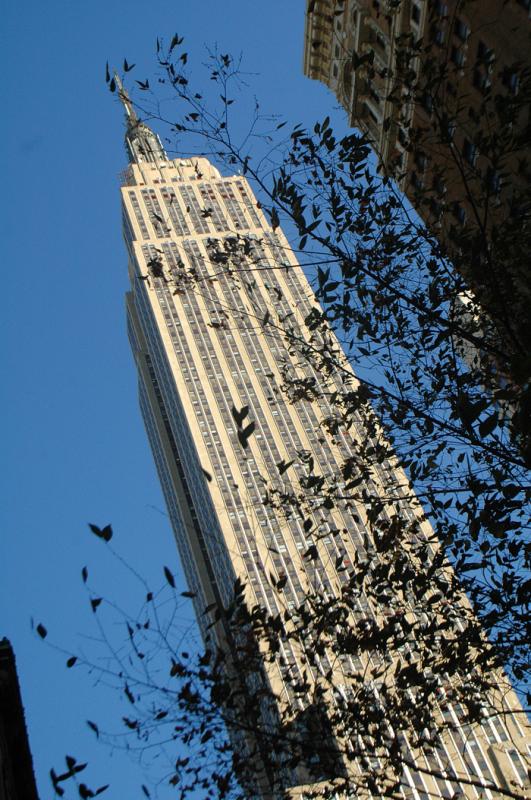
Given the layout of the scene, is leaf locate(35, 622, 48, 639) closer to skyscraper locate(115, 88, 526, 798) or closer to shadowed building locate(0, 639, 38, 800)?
shadowed building locate(0, 639, 38, 800)

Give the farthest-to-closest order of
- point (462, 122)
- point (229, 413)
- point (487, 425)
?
point (229, 413) < point (462, 122) < point (487, 425)

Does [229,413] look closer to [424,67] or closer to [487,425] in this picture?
[424,67]

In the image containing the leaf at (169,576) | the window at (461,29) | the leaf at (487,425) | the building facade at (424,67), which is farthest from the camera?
the window at (461,29)

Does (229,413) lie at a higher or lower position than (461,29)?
higher

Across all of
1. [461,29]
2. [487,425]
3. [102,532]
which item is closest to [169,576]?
[102,532]

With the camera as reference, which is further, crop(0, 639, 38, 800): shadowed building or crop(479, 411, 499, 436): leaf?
crop(0, 639, 38, 800): shadowed building

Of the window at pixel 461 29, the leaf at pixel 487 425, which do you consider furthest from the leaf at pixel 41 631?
the window at pixel 461 29

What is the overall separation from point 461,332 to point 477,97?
767 inches

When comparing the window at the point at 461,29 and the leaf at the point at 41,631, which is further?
the window at the point at 461,29

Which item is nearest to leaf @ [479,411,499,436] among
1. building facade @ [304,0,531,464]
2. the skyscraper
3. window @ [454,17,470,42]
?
building facade @ [304,0,531,464]

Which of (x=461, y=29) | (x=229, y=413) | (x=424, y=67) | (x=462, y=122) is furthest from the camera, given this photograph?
(x=229, y=413)

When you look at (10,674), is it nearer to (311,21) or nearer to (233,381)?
(311,21)

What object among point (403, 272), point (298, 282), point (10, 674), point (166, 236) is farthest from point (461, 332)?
point (166, 236)

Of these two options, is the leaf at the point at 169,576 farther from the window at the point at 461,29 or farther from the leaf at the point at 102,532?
the window at the point at 461,29
